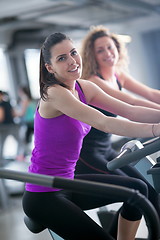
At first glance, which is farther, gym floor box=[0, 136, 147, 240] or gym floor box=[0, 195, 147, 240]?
gym floor box=[0, 195, 147, 240]

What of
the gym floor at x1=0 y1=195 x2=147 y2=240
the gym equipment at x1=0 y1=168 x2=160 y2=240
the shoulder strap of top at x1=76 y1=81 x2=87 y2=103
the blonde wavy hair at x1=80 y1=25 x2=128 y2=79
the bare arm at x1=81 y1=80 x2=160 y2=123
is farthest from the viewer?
the gym floor at x1=0 y1=195 x2=147 y2=240

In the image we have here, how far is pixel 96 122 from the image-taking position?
5.44 feet

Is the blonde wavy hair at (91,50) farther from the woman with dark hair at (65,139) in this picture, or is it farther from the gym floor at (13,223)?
the gym floor at (13,223)

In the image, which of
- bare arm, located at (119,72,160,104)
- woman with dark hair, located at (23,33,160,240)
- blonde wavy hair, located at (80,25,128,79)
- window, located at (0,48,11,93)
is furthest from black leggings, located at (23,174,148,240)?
window, located at (0,48,11,93)

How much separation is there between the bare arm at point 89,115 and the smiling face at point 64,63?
11cm

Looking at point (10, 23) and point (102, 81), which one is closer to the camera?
point (102, 81)

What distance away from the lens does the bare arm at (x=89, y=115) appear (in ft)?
5.37

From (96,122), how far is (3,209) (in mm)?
3456

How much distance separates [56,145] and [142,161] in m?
0.39

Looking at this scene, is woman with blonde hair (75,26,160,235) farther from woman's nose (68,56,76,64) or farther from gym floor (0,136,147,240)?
woman's nose (68,56,76,64)

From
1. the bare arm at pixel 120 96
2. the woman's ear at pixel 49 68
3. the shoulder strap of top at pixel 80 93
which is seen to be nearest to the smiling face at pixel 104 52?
the bare arm at pixel 120 96

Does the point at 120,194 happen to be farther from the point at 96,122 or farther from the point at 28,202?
the point at 28,202

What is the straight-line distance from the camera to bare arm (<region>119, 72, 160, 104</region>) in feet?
9.12

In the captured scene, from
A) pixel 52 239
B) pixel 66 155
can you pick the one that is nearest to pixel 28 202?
pixel 66 155
